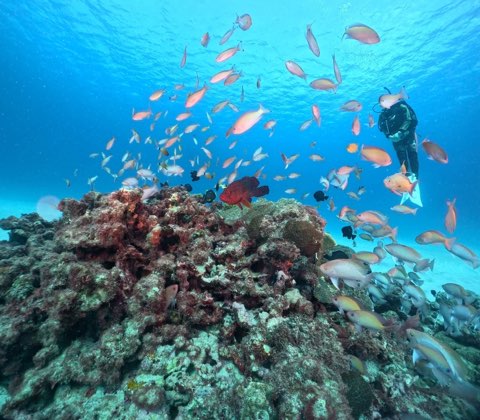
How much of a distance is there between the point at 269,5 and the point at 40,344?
97.0 ft

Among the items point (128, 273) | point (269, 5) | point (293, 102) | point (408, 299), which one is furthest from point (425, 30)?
point (128, 273)

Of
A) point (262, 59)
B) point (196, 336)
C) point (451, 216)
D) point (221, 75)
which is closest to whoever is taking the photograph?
point (196, 336)

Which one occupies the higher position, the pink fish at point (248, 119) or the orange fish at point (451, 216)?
the pink fish at point (248, 119)

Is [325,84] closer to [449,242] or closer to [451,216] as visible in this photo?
[451,216]

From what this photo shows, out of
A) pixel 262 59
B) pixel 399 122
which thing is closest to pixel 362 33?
pixel 399 122

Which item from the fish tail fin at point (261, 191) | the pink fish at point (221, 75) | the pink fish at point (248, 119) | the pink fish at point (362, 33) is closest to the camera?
the fish tail fin at point (261, 191)

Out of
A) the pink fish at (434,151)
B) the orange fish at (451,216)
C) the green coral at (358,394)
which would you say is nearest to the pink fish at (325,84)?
the pink fish at (434,151)

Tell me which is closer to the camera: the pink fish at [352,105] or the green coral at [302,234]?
the green coral at [302,234]

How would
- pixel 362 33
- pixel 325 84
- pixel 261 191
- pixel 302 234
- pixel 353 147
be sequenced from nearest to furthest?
pixel 261 191
pixel 302 234
pixel 362 33
pixel 325 84
pixel 353 147

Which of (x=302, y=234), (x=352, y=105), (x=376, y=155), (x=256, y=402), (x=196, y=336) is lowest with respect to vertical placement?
(x=256, y=402)

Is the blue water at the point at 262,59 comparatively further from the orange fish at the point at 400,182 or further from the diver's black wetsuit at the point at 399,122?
the orange fish at the point at 400,182

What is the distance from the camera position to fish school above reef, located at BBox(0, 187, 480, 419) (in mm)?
2701

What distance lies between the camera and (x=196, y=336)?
328cm

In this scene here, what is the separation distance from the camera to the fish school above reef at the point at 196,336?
Answer: 8.86ft
